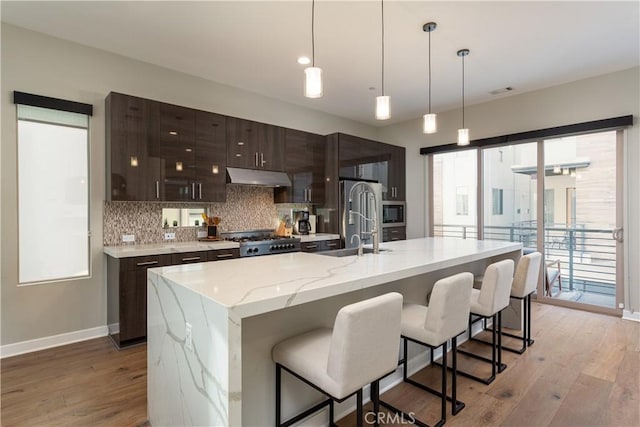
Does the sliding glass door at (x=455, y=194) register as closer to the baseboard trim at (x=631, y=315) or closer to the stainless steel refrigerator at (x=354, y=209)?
the stainless steel refrigerator at (x=354, y=209)

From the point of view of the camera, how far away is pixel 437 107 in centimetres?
528

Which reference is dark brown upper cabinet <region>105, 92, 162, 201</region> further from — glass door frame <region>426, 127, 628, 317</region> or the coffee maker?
glass door frame <region>426, 127, 628, 317</region>

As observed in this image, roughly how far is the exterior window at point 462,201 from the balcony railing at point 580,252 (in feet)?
2.53

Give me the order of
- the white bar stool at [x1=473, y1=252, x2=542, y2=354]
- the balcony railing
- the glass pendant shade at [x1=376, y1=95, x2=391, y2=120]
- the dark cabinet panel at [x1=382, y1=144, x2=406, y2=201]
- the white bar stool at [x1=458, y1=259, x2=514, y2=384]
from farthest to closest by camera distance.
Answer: the dark cabinet panel at [x1=382, y1=144, x2=406, y2=201], the balcony railing, the white bar stool at [x1=473, y1=252, x2=542, y2=354], the glass pendant shade at [x1=376, y1=95, x2=391, y2=120], the white bar stool at [x1=458, y1=259, x2=514, y2=384]

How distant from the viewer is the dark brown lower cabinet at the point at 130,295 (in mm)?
3025

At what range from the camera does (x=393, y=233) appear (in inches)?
225

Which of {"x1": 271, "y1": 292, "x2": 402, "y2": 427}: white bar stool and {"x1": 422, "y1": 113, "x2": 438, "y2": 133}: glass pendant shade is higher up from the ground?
{"x1": 422, "y1": 113, "x2": 438, "y2": 133}: glass pendant shade

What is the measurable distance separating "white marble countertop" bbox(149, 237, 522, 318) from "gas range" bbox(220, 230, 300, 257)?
1439 mm

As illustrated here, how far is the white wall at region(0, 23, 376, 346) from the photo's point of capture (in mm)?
2920

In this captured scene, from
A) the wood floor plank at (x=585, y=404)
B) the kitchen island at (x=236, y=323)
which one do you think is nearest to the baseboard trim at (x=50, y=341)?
the kitchen island at (x=236, y=323)

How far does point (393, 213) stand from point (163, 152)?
12.3ft

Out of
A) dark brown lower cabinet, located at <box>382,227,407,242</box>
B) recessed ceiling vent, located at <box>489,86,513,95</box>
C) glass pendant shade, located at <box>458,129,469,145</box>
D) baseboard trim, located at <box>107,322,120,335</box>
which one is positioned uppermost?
recessed ceiling vent, located at <box>489,86,513,95</box>

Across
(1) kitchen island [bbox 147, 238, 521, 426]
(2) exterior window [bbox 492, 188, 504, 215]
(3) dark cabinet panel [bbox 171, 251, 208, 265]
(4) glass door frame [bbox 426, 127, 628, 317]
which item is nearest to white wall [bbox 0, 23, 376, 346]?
(3) dark cabinet panel [bbox 171, 251, 208, 265]

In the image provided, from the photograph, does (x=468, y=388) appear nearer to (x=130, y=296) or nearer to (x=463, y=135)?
(x=463, y=135)
